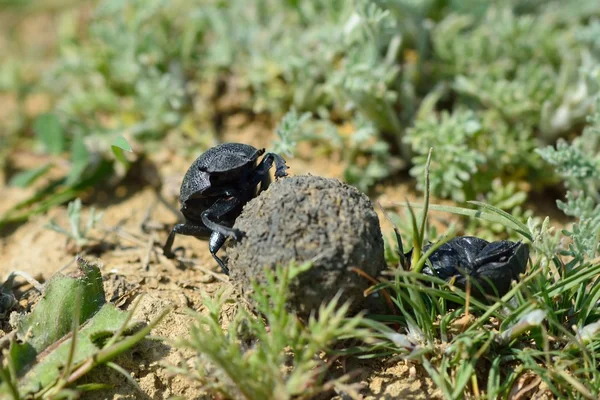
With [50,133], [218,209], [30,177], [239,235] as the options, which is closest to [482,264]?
[239,235]

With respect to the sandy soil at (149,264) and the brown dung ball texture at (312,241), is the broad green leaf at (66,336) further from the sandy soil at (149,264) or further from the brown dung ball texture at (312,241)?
the brown dung ball texture at (312,241)

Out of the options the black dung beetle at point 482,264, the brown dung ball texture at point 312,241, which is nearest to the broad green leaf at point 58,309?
the brown dung ball texture at point 312,241

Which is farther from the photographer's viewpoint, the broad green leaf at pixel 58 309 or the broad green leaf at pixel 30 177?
the broad green leaf at pixel 30 177

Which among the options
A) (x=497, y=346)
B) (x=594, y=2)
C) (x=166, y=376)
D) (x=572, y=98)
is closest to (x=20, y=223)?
(x=166, y=376)

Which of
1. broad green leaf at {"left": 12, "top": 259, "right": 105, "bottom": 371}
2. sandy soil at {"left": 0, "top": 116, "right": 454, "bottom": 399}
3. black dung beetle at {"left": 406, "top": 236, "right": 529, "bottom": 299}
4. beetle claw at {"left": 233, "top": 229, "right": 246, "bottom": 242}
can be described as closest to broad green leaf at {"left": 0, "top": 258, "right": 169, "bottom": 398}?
broad green leaf at {"left": 12, "top": 259, "right": 105, "bottom": 371}

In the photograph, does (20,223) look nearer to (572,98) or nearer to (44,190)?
(44,190)

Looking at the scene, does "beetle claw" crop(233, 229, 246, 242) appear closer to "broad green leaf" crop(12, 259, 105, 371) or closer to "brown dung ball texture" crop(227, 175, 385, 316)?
"brown dung ball texture" crop(227, 175, 385, 316)
